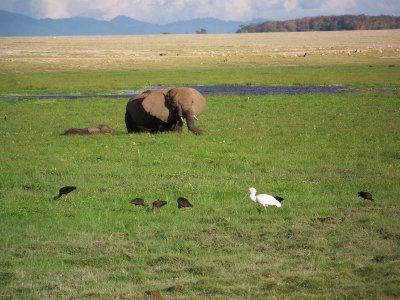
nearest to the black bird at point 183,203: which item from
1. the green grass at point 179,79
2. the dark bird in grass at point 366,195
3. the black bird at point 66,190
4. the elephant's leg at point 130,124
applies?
the black bird at point 66,190

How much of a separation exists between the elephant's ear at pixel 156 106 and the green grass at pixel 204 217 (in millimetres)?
961

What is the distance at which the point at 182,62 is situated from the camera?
76.4 m

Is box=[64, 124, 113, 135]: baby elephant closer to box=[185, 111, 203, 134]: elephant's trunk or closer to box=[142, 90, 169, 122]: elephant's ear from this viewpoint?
box=[142, 90, 169, 122]: elephant's ear

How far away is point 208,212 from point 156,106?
37.6ft

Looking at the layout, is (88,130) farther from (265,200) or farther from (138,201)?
(265,200)

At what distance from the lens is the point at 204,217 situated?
1195 centimetres

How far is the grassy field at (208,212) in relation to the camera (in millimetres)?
8906

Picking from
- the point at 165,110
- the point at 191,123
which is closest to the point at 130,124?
the point at 165,110

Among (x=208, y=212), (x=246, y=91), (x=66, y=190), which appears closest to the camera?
(x=208, y=212)

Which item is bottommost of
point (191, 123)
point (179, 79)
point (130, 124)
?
point (179, 79)

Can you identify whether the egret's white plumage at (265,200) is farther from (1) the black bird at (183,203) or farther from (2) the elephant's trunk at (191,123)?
(2) the elephant's trunk at (191,123)

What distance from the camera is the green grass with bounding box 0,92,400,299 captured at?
8.88m

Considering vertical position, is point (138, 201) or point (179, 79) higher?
point (138, 201)

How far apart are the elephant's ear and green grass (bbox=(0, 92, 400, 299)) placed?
0.96 m
